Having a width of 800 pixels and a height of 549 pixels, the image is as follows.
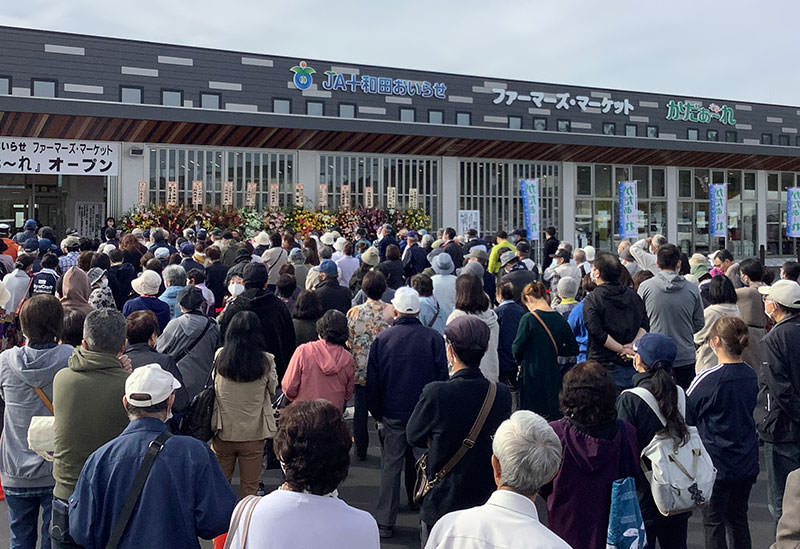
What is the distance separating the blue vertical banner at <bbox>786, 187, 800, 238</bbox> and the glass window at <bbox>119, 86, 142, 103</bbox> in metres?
20.7

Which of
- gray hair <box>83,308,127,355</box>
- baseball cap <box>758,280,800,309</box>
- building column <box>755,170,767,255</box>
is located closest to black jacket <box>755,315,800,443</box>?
baseball cap <box>758,280,800,309</box>

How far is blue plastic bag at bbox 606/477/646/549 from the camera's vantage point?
11.0 feet

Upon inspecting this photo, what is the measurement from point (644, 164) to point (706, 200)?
10.7 ft

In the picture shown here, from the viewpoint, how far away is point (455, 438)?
3.90 m

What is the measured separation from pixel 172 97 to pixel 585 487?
23.2 metres

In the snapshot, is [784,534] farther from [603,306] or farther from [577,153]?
[577,153]

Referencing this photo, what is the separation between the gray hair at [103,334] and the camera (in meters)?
3.67

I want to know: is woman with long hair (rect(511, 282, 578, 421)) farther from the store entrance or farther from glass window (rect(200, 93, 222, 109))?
glass window (rect(200, 93, 222, 109))

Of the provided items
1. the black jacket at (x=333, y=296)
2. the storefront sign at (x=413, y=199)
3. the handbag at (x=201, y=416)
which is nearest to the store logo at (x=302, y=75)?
the storefront sign at (x=413, y=199)

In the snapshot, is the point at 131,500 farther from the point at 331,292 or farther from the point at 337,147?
the point at 337,147

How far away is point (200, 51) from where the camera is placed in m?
24.0

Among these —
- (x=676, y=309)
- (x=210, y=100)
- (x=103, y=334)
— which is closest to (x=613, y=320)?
(x=676, y=309)

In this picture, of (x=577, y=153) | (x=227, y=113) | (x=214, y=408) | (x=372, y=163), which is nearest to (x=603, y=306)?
(x=214, y=408)

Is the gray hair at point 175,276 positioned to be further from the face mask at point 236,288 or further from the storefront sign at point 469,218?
the storefront sign at point 469,218
